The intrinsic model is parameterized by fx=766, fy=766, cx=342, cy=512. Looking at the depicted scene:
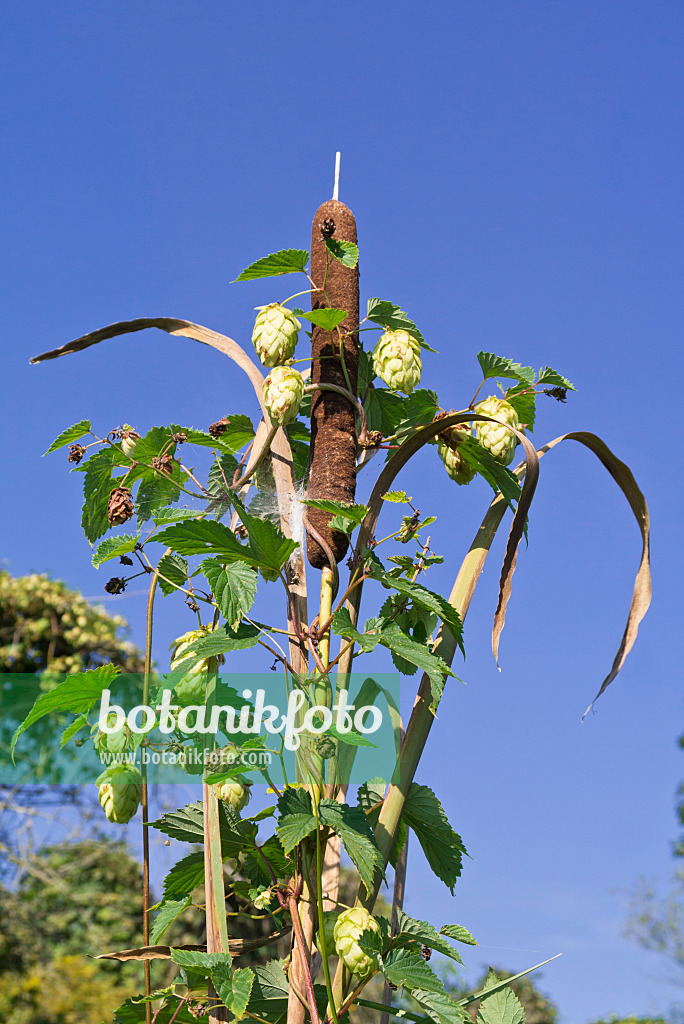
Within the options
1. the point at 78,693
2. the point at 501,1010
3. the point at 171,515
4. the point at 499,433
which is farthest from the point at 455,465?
the point at 501,1010

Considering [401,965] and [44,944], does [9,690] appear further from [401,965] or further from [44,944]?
[401,965]

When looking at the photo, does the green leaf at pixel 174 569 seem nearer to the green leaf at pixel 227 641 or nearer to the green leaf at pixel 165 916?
the green leaf at pixel 227 641

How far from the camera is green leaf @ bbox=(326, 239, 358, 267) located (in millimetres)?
779

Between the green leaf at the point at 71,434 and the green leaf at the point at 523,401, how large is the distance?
1.45 ft

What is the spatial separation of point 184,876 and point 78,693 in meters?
0.21

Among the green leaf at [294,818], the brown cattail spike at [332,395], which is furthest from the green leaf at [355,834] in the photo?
the brown cattail spike at [332,395]

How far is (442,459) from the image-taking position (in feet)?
2.68

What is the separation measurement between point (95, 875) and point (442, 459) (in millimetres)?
3773

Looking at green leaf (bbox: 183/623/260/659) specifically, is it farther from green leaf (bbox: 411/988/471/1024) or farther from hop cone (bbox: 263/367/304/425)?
green leaf (bbox: 411/988/471/1024)

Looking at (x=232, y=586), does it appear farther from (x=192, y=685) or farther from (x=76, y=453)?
(x=76, y=453)

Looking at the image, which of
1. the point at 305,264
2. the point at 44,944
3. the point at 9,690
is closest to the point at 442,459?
the point at 305,264

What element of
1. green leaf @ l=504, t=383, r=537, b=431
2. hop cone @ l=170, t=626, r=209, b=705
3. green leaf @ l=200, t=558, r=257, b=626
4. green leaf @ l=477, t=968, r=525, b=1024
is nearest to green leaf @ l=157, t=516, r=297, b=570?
green leaf @ l=200, t=558, r=257, b=626

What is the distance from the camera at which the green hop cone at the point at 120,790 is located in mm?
713

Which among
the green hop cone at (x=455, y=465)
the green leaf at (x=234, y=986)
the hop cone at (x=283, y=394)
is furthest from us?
the green hop cone at (x=455, y=465)
